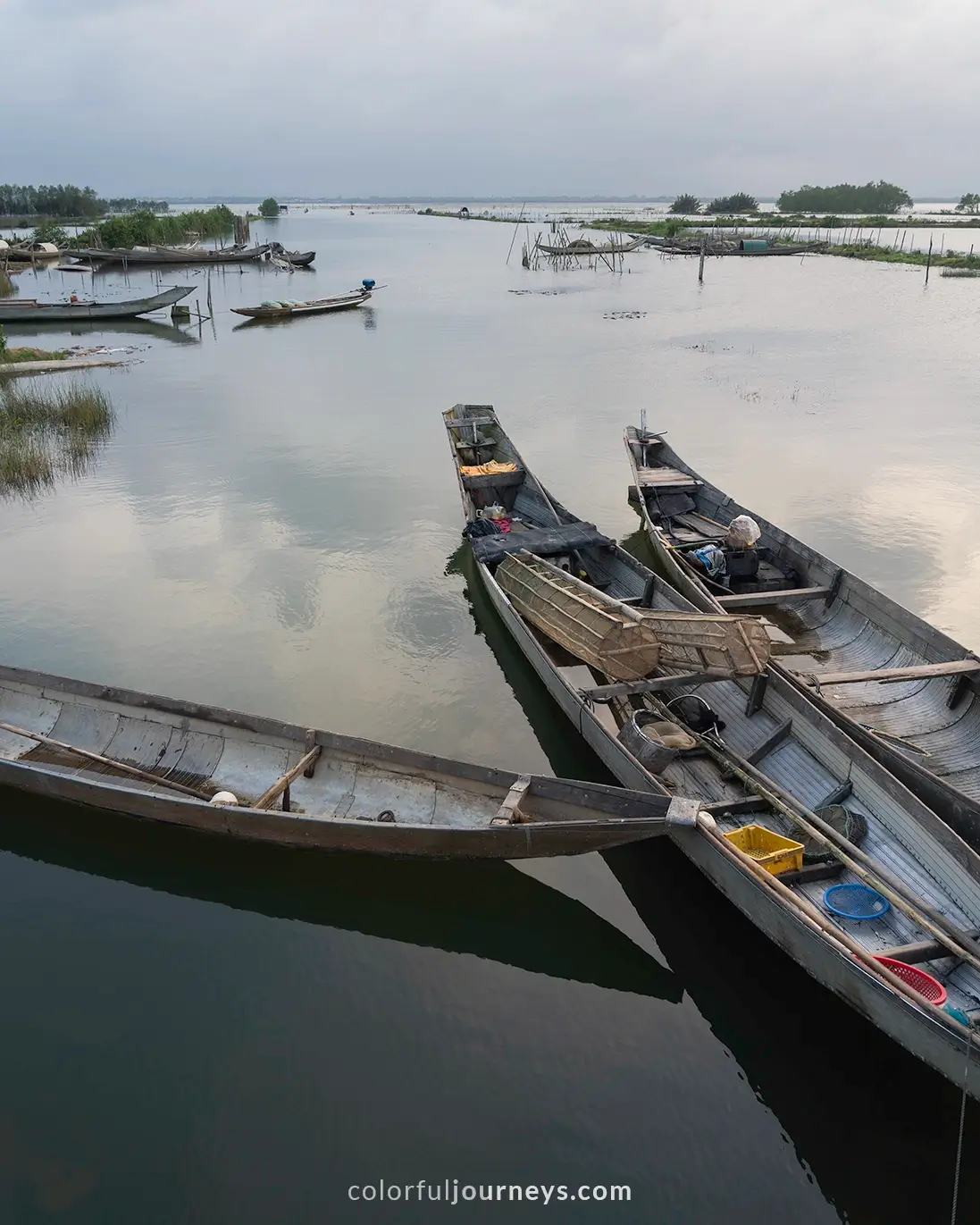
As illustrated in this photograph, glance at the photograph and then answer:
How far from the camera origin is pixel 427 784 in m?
8.46

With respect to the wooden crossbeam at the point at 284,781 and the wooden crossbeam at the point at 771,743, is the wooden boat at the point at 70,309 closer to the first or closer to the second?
the wooden crossbeam at the point at 284,781

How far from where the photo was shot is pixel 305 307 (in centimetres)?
4322

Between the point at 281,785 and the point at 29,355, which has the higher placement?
the point at 29,355

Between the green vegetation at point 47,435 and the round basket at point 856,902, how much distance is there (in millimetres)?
18688

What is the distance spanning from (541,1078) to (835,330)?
3801 cm

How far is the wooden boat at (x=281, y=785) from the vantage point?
728 centimetres

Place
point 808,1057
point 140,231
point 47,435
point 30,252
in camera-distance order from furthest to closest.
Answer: point 140,231 < point 30,252 < point 47,435 < point 808,1057

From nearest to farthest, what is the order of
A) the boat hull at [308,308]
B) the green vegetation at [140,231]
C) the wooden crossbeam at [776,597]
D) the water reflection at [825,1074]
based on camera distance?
the water reflection at [825,1074]
the wooden crossbeam at [776,597]
the boat hull at [308,308]
the green vegetation at [140,231]

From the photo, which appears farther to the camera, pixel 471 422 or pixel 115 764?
pixel 471 422

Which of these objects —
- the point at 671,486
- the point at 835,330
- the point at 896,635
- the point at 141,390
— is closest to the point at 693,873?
the point at 896,635

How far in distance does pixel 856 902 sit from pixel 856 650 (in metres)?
4.90

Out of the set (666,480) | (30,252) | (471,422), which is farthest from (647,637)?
(30,252)

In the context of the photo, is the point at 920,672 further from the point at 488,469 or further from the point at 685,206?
the point at 685,206

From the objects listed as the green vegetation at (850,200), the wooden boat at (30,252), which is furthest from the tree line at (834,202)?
the wooden boat at (30,252)
